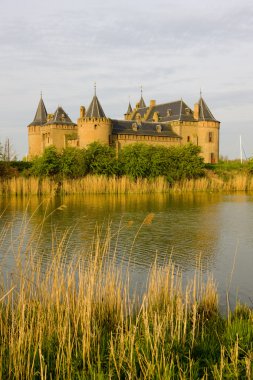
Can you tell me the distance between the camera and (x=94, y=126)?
37312mm

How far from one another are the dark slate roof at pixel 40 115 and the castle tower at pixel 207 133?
15.2m

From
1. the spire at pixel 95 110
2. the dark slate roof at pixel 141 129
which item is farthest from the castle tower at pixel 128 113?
the spire at pixel 95 110

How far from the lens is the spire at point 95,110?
37625mm

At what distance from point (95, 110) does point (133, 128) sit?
4.64 metres

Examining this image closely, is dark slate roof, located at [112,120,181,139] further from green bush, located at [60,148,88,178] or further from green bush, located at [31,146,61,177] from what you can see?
green bush, located at [31,146,61,177]

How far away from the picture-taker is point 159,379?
122 inches

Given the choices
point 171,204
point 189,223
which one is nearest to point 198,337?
point 189,223

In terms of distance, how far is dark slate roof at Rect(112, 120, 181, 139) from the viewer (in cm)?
4021

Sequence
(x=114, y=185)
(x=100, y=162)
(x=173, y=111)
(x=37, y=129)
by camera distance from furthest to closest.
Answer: (x=173, y=111)
(x=37, y=129)
(x=100, y=162)
(x=114, y=185)

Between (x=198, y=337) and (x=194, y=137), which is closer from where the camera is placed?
(x=198, y=337)

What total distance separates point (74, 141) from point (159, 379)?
37.3 metres

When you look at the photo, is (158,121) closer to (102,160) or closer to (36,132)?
(36,132)

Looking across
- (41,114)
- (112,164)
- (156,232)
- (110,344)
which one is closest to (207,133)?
(41,114)

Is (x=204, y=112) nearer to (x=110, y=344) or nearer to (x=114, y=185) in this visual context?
(x=114, y=185)
